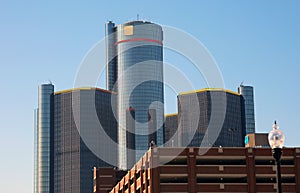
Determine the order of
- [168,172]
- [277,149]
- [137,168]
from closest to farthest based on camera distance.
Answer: [277,149] < [168,172] < [137,168]

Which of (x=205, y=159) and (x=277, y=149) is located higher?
(x=205, y=159)

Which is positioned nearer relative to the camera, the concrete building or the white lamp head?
the white lamp head

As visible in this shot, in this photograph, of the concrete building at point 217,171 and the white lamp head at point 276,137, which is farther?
the concrete building at point 217,171

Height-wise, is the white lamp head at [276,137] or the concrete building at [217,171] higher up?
the concrete building at [217,171]

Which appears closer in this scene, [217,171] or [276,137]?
[276,137]

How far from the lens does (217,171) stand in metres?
148

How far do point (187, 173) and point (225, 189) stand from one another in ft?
29.0

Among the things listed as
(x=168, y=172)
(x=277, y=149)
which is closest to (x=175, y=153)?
(x=168, y=172)

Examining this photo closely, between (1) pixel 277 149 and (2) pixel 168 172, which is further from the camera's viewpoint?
(2) pixel 168 172

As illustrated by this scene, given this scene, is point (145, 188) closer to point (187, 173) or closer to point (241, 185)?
point (187, 173)

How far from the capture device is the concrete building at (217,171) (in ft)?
477

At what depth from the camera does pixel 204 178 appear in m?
148

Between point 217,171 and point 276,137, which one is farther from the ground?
point 217,171

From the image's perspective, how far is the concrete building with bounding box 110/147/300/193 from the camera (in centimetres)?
14538
